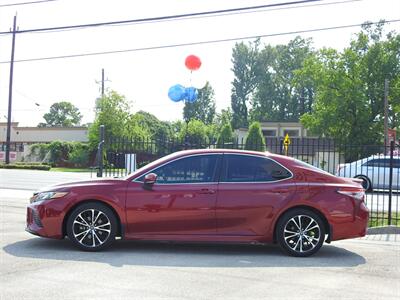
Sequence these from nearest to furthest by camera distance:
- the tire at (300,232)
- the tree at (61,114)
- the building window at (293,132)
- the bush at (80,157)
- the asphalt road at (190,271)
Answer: the asphalt road at (190,271) < the tire at (300,232) < the bush at (80,157) < the building window at (293,132) < the tree at (61,114)

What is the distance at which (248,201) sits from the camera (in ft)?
24.8

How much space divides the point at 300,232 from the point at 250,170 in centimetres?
116

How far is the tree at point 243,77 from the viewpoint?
76.2 meters

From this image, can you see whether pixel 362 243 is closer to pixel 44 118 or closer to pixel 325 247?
pixel 325 247

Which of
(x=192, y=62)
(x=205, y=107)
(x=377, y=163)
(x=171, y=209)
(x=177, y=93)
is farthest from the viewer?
(x=205, y=107)

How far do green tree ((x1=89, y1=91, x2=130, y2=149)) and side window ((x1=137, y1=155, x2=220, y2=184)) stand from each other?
39162mm

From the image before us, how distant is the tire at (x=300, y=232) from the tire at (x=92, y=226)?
7.99ft

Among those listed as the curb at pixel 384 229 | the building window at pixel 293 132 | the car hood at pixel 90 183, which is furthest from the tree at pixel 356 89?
the car hood at pixel 90 183

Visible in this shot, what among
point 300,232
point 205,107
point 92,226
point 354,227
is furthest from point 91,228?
point 205,107

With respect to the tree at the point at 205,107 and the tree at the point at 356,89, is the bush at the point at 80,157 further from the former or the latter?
the tree at the point at 205,107

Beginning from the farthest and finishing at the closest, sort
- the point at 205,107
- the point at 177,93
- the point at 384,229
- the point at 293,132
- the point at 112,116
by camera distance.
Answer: the point at 205,107 → the point at 293,132 → the point at 112,116 → the point at 177,93 → the point at 384,229

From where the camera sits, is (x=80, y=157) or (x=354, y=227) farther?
(x=80, y=157)

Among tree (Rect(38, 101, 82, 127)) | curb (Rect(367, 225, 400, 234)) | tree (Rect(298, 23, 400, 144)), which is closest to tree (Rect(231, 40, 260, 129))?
tree (Rect(298, 23, 400, 144))

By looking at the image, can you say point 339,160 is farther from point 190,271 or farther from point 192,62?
point 190,271
